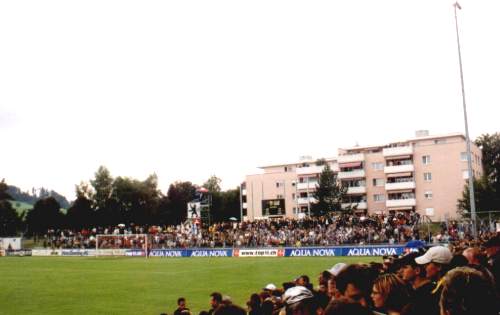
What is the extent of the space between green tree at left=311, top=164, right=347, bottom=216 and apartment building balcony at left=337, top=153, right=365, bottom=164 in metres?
4.58

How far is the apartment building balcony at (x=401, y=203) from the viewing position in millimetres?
82719

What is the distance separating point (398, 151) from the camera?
8475 centimetres

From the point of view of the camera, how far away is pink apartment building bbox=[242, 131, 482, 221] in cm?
7988

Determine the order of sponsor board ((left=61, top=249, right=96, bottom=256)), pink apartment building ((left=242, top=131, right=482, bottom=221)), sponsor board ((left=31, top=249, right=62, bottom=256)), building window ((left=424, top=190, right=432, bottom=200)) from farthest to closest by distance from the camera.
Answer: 1. building window ((left=424, top=190, right=432, bottom=200))
2. pink apartment building ((left=242, top=131, right=482, bottom=221))
3. sponsor board ((left=31, top=249, right=62, bottom=256))
4. sponsor board ((left=61, top=249, right=96, bottom=256))

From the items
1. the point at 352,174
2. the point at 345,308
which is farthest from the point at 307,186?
the point at 345,308

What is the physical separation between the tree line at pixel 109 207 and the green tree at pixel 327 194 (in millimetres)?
32758

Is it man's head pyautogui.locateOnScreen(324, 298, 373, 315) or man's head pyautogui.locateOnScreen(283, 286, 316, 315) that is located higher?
man's head pyautogui.locateOnScreen(324, 298, 373, 315)

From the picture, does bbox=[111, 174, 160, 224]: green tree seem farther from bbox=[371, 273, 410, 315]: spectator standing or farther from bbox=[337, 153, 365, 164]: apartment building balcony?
bbox=[371, 273, 410, 315]: spectator standing

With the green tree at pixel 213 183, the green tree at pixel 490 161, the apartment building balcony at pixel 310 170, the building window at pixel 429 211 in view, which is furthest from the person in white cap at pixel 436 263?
the green tree at pixel 213 183

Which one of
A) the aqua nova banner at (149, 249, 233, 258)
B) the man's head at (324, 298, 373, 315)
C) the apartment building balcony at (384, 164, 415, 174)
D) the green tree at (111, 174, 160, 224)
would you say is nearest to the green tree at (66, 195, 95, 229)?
the green tree at (111, 174, 160, 224)

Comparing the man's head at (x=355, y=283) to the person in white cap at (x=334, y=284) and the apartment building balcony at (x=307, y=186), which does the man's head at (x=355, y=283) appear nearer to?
the person in white cap at (x=334, y=284)

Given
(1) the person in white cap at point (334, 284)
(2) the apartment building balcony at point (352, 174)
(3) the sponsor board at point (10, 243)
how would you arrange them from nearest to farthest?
(1) the person in white cap at point (334, 284) < (3) the sponsor board at point (10, 243) < (2) the apartment building balcony at point (352, 174)

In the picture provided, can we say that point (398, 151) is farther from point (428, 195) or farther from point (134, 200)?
point (134, 200)

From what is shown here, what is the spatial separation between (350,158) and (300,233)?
44.9 meters
